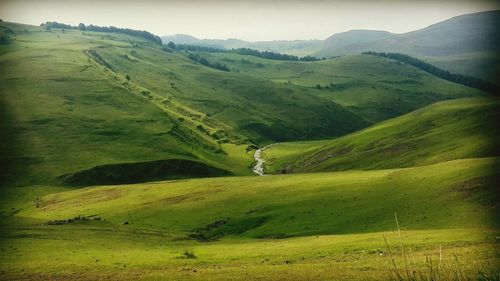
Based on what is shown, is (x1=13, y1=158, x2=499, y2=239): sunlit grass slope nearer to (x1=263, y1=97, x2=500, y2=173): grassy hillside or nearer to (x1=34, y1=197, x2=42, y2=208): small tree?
(x1=34, y1=197, x2=42, y2=208): small tree

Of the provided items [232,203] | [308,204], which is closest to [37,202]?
[232,203]

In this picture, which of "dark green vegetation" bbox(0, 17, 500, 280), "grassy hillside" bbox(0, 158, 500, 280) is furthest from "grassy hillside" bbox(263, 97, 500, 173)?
"grassy hillside" bbox(0, 158, 500, 280)

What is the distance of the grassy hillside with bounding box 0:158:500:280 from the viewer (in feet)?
124

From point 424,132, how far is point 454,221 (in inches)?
3647

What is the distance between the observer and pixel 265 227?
74562 millimetres

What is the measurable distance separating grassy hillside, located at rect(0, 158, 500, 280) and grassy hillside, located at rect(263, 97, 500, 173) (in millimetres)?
31642

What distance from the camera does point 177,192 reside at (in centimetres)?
10438

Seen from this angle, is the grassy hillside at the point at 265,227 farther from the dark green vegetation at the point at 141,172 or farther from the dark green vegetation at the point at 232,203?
the dark green vegetation at the point at 141,172

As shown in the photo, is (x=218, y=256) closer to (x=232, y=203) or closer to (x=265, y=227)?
(x=265, y=227)

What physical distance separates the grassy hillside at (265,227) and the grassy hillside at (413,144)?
31.6m

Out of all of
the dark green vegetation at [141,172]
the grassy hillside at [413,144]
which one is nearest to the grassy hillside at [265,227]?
the dark green vegetation at [141,172]

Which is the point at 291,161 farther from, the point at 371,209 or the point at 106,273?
the point at 106,273

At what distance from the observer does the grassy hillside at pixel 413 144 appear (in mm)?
112750

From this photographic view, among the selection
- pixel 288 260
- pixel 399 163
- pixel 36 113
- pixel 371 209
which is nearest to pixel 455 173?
pixel 371 209
